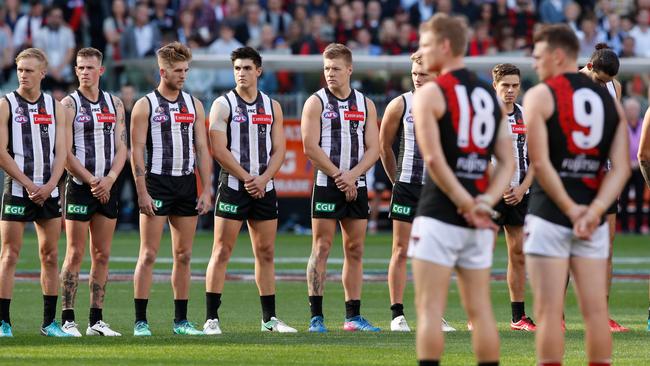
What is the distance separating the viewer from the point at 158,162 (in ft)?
37.1

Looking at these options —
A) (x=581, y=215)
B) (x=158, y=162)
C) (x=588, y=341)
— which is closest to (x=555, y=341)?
(x=588, y=341)

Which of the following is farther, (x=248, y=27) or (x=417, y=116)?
(x=248, y=27)

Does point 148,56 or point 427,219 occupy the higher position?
point 148,56

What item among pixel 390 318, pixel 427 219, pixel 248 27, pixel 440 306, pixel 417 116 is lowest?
pixel 390 318

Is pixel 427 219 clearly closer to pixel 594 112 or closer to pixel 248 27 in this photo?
pixel 594 112

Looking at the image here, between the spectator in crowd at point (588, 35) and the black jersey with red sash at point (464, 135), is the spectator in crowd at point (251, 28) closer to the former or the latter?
the spectator in crowd at point (588, 35)

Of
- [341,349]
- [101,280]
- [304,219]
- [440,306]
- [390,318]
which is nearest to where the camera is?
[440,306]

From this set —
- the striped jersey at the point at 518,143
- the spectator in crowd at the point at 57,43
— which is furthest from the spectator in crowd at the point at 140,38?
the striped jersey at the point at 518,143

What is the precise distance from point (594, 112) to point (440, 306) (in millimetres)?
1390

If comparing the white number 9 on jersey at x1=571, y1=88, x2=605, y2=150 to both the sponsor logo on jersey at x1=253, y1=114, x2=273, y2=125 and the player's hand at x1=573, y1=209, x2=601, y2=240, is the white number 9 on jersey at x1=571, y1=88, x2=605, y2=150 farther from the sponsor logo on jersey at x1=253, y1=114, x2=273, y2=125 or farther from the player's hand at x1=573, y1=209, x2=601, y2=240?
the sponsor logo on jersey at x1=253, y1=114, x2=273, y2=125

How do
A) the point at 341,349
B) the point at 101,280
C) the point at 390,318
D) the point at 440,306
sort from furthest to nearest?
the point at 390,318 → the point at 101,280 → the point at 341,349 → the point at 440,306

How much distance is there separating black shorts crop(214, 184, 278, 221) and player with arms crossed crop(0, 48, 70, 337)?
53.8 inches

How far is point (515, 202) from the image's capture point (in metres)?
11.7

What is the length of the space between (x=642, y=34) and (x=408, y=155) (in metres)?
15.8
